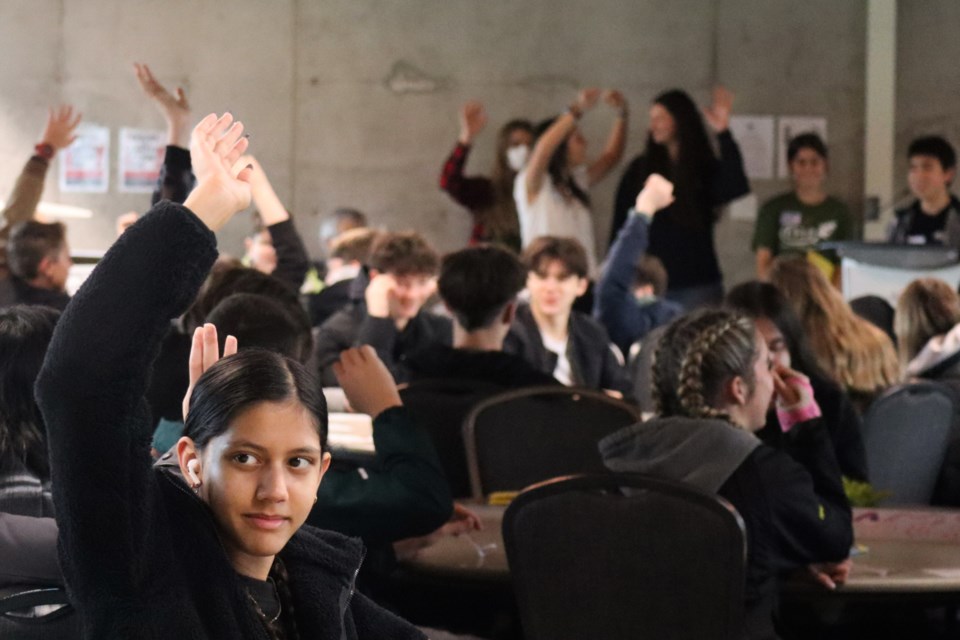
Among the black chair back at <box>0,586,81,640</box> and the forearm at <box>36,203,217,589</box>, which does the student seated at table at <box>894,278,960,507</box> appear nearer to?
the black chair back at <box>0,586,81,640</box>

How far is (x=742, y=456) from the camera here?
2.73 m

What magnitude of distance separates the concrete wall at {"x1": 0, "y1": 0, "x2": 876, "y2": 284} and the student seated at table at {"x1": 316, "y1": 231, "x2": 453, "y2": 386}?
4.64m

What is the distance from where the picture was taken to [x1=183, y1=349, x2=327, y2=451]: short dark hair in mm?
1515

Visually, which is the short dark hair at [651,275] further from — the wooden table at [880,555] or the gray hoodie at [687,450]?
the gray hoodie at [687,450]

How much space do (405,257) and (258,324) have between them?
2.66 meters

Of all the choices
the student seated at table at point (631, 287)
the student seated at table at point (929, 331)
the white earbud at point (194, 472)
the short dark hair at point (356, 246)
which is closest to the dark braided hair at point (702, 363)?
the white earbud at point (194, 472)

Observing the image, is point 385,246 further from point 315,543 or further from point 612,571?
point 315,543

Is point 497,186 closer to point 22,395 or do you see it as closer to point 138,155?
point 138,155

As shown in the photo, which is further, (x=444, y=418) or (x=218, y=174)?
(x=444, y=418)

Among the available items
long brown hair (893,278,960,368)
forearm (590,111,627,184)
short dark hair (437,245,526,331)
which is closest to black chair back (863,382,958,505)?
long brown hair (893,278,960,368)

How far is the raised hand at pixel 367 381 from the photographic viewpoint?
2.53m

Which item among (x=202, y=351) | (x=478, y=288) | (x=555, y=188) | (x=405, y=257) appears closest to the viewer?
(x=202, y=351)

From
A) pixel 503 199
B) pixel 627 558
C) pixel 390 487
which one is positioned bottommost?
pixel 627 558

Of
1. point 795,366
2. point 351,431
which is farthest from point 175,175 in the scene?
point 795,366
